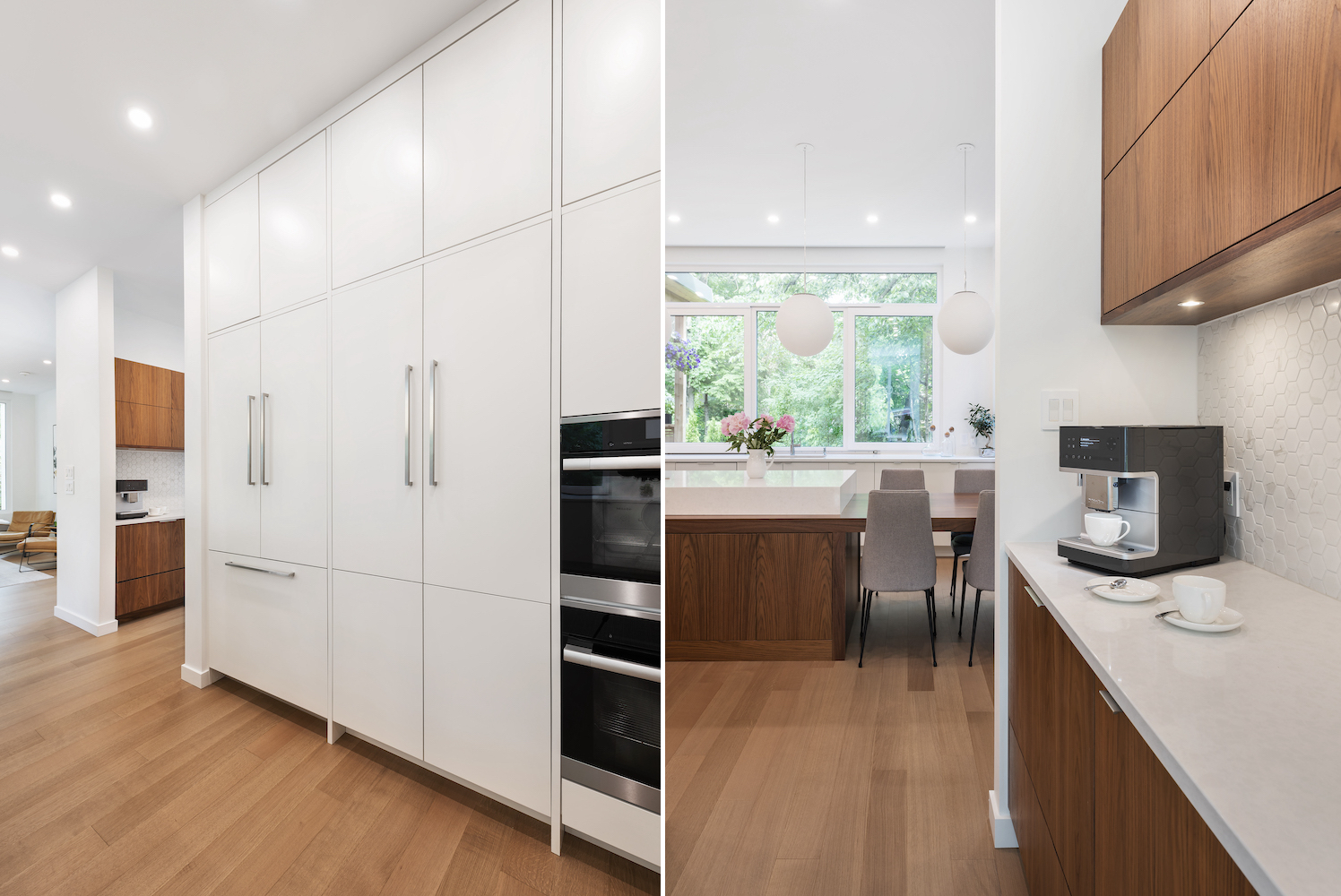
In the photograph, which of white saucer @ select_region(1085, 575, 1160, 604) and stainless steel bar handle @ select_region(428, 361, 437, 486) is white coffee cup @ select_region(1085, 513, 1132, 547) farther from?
stainless steel bar handle @ select_region(428, 361, 437, 486)

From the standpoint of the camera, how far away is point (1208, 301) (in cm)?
146

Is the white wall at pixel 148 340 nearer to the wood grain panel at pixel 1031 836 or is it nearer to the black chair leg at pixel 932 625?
the black chair leg at pixel 932 625

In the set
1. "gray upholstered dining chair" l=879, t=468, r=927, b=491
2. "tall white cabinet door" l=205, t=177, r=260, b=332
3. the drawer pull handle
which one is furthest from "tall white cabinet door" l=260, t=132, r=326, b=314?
"gray upholstered dining chair" l=879, t=468, r=927, b=491

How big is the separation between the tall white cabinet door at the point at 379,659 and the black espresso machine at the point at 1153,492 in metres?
1.97

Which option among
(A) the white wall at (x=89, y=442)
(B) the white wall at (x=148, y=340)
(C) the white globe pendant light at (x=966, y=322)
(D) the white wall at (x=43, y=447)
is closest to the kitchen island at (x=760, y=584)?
(C) the white globe pendant light at (x=966, y=322)

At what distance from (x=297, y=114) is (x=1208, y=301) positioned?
3.10 m

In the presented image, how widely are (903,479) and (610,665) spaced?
3.29 metres

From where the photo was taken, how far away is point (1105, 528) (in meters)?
1.48

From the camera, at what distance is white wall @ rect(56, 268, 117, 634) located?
13.5 feet

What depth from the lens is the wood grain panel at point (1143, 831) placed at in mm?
617

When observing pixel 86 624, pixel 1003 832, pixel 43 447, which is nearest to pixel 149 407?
pixel 86 624

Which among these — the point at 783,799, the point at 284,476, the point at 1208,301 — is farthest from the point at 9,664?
the point at 1208,301

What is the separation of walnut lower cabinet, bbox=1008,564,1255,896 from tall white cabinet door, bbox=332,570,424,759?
179cm

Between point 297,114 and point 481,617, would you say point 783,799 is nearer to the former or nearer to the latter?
point 481,617
